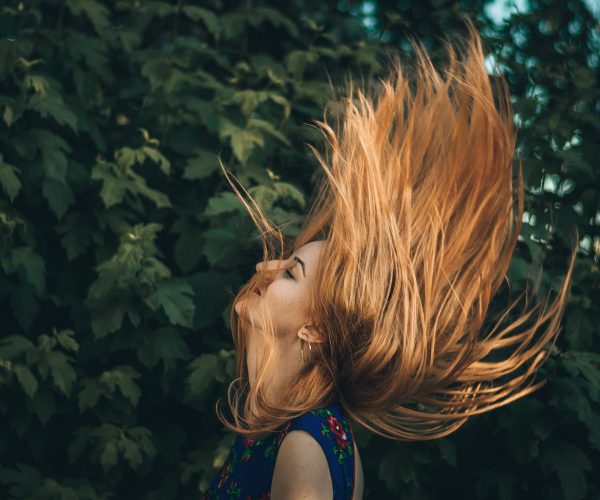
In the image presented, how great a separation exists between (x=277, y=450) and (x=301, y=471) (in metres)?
0.16

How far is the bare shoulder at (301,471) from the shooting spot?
2.03 m

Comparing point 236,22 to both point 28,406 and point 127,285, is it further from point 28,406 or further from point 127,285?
point 28,406

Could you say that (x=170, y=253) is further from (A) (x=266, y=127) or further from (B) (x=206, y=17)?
(B) (x=206, y=17)

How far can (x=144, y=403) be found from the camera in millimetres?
3891

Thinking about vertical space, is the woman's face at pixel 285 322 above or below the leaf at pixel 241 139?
above

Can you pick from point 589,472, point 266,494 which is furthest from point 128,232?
point 589,472

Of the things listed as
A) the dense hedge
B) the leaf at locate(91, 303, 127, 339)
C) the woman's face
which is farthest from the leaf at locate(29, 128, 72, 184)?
the woman's face

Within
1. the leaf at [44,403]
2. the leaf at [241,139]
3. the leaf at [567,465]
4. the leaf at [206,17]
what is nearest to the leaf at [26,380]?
the leaf at [44,403]

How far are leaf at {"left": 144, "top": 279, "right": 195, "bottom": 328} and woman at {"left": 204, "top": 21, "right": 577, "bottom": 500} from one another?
3.66 feet

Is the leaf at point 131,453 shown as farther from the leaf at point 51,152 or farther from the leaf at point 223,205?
the leaf at point 51,152

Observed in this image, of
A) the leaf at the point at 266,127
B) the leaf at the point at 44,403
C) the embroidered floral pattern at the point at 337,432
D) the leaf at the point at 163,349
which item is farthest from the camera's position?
the leaf at the point at 266,127

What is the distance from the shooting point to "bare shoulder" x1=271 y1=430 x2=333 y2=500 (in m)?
2.03

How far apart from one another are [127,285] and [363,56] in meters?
1.67

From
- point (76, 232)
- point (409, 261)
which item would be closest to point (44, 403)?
point (76, 232)
